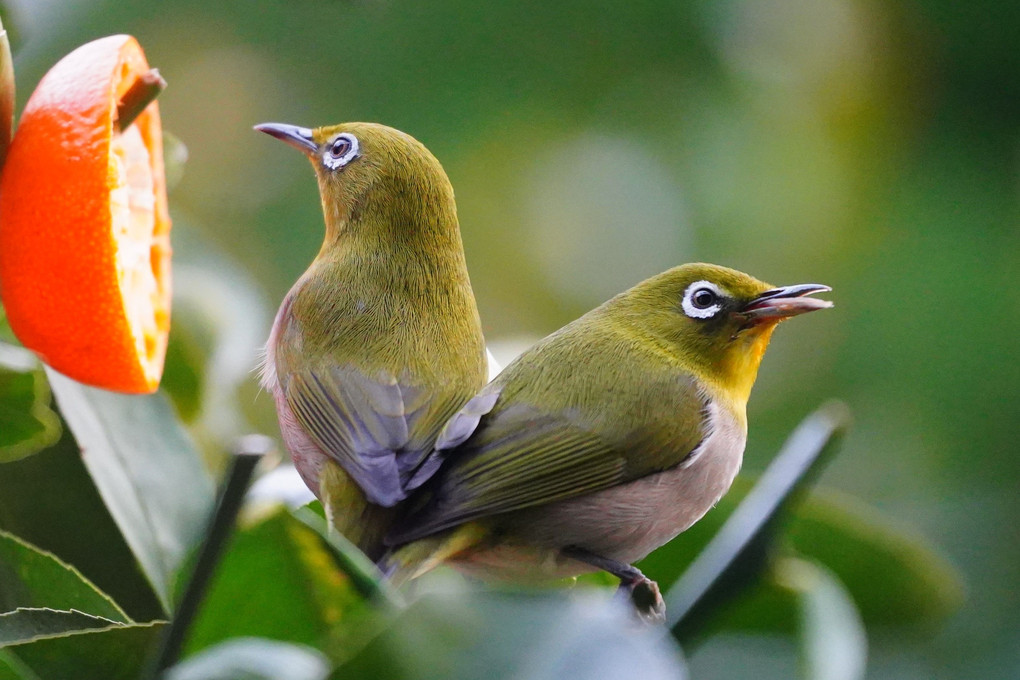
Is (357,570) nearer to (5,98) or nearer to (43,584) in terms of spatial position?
(43,584)

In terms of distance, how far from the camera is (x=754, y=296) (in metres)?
1.05

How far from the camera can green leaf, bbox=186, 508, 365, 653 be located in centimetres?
68

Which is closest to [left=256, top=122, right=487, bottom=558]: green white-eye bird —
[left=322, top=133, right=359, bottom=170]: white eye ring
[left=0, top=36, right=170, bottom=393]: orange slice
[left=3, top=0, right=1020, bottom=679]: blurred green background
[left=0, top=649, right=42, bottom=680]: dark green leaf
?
[left=322, top=133, right=359, bottom=170]: white eye ring

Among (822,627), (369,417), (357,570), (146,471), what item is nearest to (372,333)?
(369,417)

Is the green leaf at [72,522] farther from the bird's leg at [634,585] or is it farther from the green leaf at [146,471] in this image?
the bird's leg at [634,585]

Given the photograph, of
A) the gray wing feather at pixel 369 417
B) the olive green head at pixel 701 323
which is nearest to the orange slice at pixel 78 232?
the gray wing feather at pixel 369 417

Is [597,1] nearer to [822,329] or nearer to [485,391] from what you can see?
[822,329]

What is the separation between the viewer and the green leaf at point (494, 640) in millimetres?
515

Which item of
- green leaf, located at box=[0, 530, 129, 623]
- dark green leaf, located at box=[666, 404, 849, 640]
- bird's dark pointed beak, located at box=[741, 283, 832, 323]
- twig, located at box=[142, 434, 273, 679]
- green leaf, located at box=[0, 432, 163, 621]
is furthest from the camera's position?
bird's dark pointed beak, located at box=[741, 283, 832, 323]

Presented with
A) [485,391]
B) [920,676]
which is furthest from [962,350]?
[485,391]

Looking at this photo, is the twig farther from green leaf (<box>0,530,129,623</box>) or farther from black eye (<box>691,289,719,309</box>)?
black eye (<box>691,289,719,309</box>)

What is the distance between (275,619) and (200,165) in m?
2.39

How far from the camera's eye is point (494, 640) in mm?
525

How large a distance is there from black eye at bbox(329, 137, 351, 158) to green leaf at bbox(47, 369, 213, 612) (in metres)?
0.25
